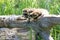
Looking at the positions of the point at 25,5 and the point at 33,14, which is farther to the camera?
the point at 25,5

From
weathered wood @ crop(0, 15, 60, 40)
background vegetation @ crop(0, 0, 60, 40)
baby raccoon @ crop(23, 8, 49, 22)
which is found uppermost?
baby raccoon @ crop(23, 8, 49, 22)

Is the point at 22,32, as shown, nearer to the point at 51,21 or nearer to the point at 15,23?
the point at 15,23

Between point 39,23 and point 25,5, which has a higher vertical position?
point 39,23

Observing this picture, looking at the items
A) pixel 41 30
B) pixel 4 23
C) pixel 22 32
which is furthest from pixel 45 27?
pixel 22 32

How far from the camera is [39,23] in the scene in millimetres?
1940

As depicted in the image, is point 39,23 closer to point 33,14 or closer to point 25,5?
point 33,14

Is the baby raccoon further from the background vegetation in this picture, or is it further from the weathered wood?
the background vegetation

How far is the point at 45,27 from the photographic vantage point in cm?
195

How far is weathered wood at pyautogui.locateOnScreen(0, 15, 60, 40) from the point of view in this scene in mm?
1890

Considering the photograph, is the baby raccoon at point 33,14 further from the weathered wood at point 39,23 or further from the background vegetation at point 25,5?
the background vegetation at point 25,5

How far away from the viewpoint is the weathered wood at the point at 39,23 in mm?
1890

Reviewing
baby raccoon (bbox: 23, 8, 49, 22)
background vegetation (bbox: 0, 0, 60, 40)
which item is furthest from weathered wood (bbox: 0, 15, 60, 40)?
background vegetation (bbox: 0, 0, 60, 40)

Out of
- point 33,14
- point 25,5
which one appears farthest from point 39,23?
point 25,5

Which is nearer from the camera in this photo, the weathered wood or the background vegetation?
the weathered wood
